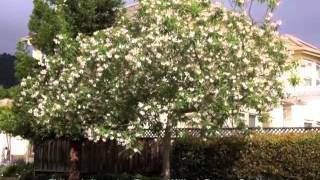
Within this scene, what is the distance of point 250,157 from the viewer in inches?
750

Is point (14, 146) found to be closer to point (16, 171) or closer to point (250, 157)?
point (16, 171)

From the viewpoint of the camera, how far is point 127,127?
1722 cm

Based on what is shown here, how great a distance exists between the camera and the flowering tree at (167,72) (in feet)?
53.3

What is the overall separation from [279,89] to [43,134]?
8.77 meters

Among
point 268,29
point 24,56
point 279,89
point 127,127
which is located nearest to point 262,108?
point 279,89

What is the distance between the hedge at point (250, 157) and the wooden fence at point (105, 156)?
0.44 meters

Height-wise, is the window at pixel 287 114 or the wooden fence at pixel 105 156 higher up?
the window at pixel 287 114

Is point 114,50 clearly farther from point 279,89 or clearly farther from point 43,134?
point 43,134

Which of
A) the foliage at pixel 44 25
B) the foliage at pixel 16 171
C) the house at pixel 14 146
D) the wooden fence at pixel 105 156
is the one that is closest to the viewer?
the wooden fence at pixel 105 156

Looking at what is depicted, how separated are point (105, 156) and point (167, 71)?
25.4 feet

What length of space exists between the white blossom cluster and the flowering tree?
0.02 m

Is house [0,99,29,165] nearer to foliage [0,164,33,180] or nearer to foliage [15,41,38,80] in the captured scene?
foliage [0,164,33,180]

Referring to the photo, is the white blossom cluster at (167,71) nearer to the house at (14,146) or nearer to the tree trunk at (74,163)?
the tree trunk at (74,163)

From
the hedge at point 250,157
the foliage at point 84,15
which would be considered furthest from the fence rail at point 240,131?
the foliage at point 84,15
